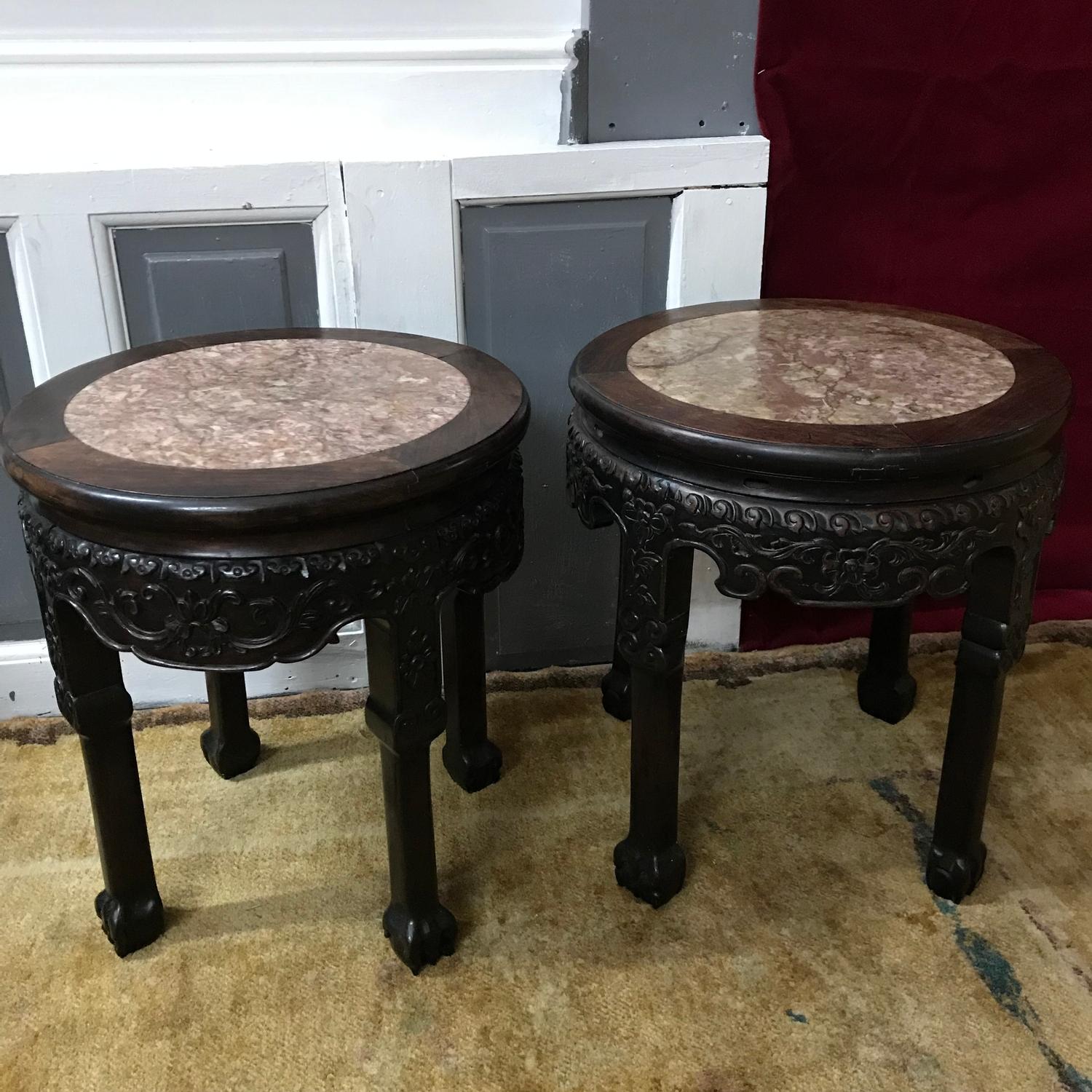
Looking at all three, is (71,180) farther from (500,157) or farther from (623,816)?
(623,816)

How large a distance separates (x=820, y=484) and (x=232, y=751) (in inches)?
37.5

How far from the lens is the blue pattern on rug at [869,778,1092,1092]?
3.65 ft

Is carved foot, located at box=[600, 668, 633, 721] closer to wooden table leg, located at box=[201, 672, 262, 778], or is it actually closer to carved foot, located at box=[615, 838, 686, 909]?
carved foot, located at box=[615, 838, 686, 909]

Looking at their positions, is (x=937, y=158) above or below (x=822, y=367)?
above

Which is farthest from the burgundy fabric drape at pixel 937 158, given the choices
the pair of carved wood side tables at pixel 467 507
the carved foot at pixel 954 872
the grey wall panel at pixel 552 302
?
the carved foot at pixel 954 872

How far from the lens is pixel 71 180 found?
4.62ft

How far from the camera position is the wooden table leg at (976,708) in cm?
117

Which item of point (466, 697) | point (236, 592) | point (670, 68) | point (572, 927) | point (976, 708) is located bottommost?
point (572, 927)

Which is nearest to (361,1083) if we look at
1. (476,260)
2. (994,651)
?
(994,651)

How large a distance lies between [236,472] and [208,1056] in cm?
62

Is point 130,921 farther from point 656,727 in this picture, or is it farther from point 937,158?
point 937,158

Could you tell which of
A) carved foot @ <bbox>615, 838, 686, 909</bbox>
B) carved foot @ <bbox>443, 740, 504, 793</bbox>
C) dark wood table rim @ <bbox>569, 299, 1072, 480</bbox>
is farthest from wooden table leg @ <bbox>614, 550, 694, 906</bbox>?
carved foot @ <bbox>443, 740, 504, 793</bbox>

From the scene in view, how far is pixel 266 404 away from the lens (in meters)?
1.15

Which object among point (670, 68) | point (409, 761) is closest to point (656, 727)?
point (409, 761)
